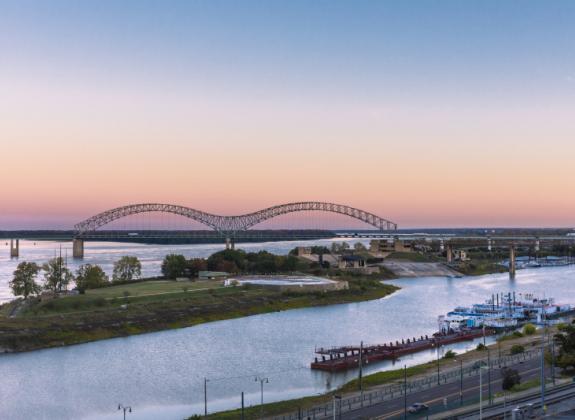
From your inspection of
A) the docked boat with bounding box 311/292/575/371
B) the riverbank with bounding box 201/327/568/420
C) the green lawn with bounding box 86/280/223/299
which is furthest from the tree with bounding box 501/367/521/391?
the green lawn with bounding box 86/280/223/299

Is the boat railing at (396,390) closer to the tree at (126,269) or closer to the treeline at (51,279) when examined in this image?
the treeline at (51,279)

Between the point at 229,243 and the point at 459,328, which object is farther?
the point at 229,243

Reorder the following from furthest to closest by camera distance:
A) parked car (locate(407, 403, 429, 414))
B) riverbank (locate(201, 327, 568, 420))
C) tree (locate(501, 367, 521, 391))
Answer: tree (locate(501, 367, 521, 391))
riverbank (locate(201, 327, 568, 420))
parked car (locate(407, 403, 429, 414))

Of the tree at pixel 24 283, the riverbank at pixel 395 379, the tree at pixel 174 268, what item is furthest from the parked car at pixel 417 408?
the tree at pixel 174 268

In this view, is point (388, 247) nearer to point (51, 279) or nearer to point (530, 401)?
point (51, 279)

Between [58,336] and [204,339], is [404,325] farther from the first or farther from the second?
[58,336]

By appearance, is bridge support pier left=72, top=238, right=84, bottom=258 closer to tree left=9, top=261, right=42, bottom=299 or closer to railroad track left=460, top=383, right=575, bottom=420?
tree left=9, top=261, right=42, bottom=299

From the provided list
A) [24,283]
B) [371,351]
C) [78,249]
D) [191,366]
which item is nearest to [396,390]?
[371,351]
